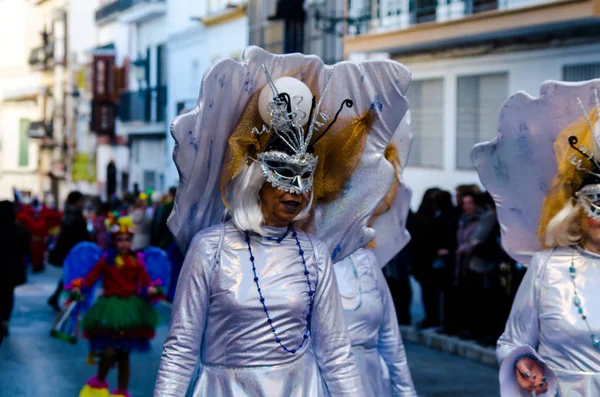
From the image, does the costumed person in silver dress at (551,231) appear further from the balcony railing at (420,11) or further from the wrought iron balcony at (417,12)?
the wrought iron balcony at (417,12)

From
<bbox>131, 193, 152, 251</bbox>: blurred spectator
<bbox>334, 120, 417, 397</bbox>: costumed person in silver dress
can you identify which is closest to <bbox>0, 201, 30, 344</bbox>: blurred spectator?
<bbox>131, 193, 152, 251</bbox>: blurred spectator

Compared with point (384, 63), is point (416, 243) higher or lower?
lower

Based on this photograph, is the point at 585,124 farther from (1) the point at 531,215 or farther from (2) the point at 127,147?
(2) the point at 127,147

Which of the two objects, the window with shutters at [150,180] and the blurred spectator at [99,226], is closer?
the blurred spectator at [99,226]

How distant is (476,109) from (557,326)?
1419 cm

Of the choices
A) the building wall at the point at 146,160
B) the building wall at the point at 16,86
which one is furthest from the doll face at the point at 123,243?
the building wall at the point at 16,86

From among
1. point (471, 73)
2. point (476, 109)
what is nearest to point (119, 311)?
point (476, 109)

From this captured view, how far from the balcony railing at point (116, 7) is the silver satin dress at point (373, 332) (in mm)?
33521

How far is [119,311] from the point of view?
9164 mm

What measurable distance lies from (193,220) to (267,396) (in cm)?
77

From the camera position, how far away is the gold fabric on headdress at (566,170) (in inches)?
196

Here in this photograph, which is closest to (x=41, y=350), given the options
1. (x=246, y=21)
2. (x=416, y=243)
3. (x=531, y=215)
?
(x=416, y=243)

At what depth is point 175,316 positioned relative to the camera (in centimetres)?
409

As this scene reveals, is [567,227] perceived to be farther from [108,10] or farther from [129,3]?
[108,10]
